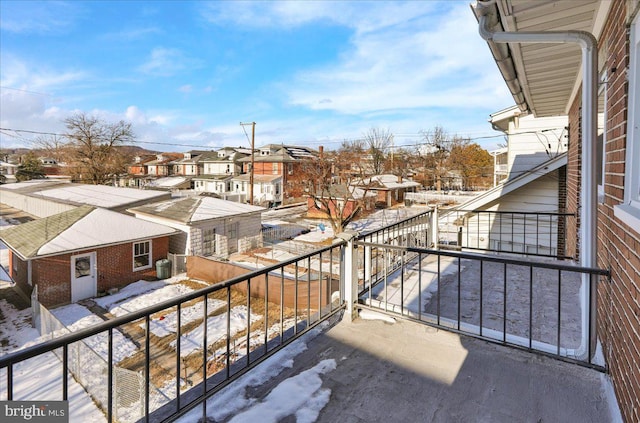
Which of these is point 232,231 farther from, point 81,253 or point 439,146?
Answer: point 439,146

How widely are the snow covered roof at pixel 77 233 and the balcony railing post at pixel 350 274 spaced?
35.1 ft

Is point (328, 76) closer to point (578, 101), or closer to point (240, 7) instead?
point (240, 7)

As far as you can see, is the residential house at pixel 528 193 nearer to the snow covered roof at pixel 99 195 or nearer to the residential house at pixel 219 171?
the snow covered roof at pixel 99 195

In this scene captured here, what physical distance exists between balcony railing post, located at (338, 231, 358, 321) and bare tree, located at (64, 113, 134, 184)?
3383cm

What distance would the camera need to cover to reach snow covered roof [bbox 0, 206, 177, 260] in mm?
10617

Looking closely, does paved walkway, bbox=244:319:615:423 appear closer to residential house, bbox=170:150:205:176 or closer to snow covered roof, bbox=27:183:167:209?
snow covered roof, bbox=27:183:167:209

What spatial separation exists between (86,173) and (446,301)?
117ft

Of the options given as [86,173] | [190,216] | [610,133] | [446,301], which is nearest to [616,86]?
[610,133]

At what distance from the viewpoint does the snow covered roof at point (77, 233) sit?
1062 centimetres

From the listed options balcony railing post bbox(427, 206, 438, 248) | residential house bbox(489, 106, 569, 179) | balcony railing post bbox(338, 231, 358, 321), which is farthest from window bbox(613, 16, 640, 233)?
residential house bbox(489, 106, 569, 179)

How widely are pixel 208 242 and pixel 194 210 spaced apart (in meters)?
1.60

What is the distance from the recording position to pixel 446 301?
12.3 ft

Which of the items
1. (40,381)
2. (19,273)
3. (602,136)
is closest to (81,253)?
(19,273)

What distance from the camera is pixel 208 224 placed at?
14.8 metres
